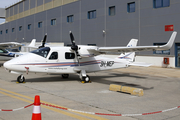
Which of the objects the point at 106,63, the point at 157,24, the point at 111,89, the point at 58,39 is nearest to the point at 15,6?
the point at 58,39

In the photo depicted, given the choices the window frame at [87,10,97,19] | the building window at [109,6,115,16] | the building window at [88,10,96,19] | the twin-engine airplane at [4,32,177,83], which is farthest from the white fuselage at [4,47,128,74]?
the building window at [88,10,96,19]

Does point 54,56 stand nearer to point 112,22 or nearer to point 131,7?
point 131,7

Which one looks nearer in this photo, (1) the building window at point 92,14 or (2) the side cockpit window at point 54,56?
(2) the side cockpit window at point 54,56

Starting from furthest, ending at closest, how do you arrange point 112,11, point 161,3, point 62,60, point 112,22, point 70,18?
point 70,18 < point 112,11 < point 112,22 < point 161,3 < point 62,60

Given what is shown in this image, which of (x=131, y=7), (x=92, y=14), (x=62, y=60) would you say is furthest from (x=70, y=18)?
(x=62, y=60)

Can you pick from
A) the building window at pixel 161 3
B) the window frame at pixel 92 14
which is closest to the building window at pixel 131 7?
the building window at pixel 161 3

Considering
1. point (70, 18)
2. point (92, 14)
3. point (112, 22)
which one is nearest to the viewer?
point (112, 22)

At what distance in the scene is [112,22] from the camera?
28.1 m

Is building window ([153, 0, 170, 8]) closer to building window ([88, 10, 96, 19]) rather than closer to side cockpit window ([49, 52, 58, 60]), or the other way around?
building window ([88, 10, 96, 19])

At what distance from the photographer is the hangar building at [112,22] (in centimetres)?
2227

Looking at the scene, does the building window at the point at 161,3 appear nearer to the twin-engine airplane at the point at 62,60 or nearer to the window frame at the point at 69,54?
the twin-engine airplane at the point at 62,60

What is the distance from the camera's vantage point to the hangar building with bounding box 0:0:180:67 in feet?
73.0

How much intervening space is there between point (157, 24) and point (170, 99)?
16106 mm

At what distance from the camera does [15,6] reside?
59719 mm
